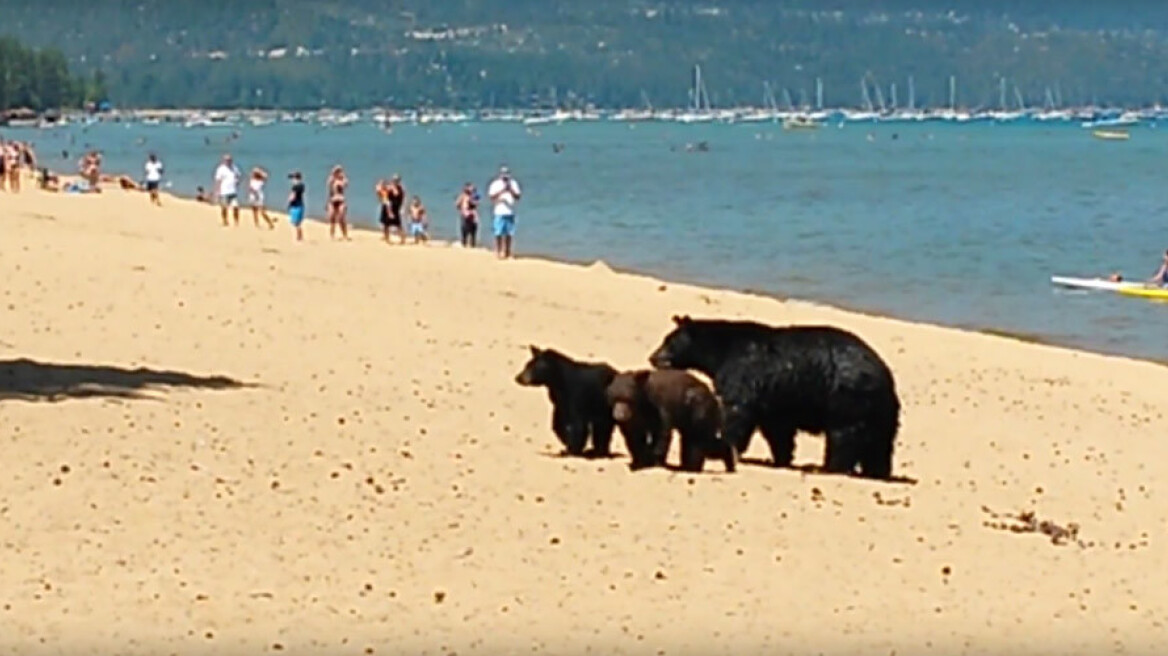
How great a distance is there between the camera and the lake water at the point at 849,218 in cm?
4041

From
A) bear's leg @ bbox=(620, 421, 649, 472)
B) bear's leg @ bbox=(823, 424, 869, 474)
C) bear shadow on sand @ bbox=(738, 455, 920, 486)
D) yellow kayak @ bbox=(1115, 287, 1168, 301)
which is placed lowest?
yellow kayak @ bbox=(1115, 287, 1168, 301)

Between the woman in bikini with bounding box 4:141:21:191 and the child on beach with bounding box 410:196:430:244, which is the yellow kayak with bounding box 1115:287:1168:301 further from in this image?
the woman in bikini with bounding box 4:141:21:191

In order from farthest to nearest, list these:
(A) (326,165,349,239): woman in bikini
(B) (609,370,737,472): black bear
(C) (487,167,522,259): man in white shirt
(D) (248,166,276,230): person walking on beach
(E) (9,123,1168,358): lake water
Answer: (D) (248,166,276,230): person walking on beach → (A) (326,165,349,239): woman in bikini → (E) (9,123,1168,358): lake water → (C) (487,167,522,259): man in white shirt → (B) (609,370,737,472): black bear

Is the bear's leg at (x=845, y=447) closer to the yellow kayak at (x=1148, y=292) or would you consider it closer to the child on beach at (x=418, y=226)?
the yellow kayak at (x=1148, y=292)

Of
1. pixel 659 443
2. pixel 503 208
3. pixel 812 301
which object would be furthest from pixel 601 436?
pixel 503 208

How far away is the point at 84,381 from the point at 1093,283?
28.1m

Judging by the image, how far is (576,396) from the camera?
14.5 metres

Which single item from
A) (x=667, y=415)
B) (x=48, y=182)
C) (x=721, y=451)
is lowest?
(x=48, y=182)

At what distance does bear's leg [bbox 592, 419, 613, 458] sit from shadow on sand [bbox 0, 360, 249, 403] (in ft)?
9.82

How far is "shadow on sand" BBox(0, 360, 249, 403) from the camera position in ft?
50.3

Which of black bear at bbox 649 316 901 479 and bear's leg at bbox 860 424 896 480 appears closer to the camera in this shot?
black bear at bbox 649 316 901 479

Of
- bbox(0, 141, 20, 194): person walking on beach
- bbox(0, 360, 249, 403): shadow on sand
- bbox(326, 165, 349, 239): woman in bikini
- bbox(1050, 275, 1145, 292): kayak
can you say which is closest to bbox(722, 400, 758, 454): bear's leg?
bbox(0, 360, 249, 403): shadow on sand

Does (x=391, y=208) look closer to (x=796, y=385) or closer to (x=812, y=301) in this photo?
(x=812, y=301)

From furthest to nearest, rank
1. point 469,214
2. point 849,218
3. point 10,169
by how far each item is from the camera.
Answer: point 849,218 < point 10,169 < point 469,214
